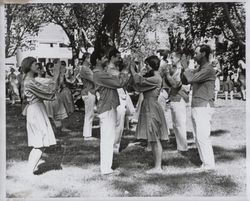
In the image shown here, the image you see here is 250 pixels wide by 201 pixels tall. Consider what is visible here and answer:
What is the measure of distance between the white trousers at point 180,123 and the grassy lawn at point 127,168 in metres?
0.07

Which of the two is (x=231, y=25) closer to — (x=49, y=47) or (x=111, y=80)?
(x=111, y=80)

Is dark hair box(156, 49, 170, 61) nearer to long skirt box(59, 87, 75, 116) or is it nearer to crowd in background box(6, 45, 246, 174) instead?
crowd in background box(6, 45, 246, 174)

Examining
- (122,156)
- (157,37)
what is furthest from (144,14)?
(122,156)

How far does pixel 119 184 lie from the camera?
11.3 ft

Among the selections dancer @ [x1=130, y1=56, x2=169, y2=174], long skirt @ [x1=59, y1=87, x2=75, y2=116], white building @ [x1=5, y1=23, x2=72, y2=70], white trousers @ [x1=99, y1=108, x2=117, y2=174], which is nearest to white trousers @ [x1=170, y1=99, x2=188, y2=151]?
dancer @ [x1=130, y1=56, x2=169, y2=174]

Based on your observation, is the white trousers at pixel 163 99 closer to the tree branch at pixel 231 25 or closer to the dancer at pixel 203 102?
the dancer at pixel 203 102

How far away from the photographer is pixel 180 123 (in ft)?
11.6

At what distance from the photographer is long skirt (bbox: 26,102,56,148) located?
Result: 3.39 metres

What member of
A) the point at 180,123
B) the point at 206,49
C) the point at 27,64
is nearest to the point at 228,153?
the point at 180,123

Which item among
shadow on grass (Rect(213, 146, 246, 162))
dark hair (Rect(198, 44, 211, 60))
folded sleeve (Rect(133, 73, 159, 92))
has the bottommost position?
shadow on grass (Rect(213, 146, 246, 162))

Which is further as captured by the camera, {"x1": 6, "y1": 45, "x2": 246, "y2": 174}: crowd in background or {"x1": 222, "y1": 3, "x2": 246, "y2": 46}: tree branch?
{"x1": 222, "y1": 3, "x2": 246, "y2": 46}: tree branch

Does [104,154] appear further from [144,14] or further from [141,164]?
[144,14]

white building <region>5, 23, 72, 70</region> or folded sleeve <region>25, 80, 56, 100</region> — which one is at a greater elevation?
white building <region>5, 23, 72, 70</region>

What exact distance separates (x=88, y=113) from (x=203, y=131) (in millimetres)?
795
